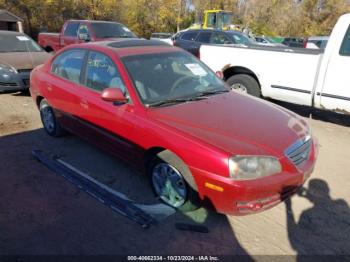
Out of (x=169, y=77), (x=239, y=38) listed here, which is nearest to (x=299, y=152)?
(x=169, y=77)

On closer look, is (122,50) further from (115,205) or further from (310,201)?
(310,201)

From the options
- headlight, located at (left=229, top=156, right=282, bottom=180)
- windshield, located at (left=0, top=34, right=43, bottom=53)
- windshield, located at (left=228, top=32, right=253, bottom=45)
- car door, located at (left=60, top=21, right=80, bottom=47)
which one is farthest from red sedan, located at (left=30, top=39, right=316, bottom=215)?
windshield, located at (left=228, top=32, right=253, bottom=45)

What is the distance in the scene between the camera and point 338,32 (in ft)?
18.0

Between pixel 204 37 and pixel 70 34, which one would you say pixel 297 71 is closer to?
pixel 204 37

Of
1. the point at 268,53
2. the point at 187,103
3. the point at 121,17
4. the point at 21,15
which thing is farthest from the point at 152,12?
the point at 187,103

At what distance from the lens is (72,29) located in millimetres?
10766

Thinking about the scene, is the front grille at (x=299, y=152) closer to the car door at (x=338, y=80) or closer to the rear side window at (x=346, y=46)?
the car door at (x=338, y=80)

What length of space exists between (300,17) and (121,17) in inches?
861

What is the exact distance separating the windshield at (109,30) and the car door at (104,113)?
6343 millimetres

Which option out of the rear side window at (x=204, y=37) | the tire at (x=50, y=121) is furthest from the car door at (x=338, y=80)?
the rear side window at (x=204, y=37)

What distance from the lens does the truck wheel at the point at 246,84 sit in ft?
21.3

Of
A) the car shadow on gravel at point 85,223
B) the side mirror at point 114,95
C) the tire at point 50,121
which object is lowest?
the car shadow on gravel at point 85,223

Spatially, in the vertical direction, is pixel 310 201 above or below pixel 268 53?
below

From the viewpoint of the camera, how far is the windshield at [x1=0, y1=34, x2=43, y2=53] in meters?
8.54
